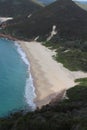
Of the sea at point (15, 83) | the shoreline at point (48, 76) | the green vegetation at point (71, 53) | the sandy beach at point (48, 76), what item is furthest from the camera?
the green vegetation at point (71, 53)

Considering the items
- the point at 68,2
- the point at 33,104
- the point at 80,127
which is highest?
the point at 68,2

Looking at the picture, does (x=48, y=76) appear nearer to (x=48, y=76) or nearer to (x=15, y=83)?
(x=48, y=76)

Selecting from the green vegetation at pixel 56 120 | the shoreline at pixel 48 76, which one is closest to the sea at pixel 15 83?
the shoreline at pixel 48 76

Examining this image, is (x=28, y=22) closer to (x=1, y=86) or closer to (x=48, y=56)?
(x=48, y=56)

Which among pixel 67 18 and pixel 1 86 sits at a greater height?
pixel 67 18

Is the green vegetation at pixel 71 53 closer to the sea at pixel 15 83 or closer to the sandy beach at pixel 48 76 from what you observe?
the sandy beach at pixel 48 76

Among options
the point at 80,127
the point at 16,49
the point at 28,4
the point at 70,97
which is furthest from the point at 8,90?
the point at 28,4

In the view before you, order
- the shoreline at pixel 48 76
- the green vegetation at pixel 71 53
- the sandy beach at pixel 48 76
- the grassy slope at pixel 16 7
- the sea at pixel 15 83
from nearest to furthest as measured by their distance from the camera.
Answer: the sea at pixel 15 83 < the shoreline at pixel 48 76 < the sandy beach at pixel 48 76 < the green vegetation at pixel 71 53 < the grassy slope at pixel 16 7
